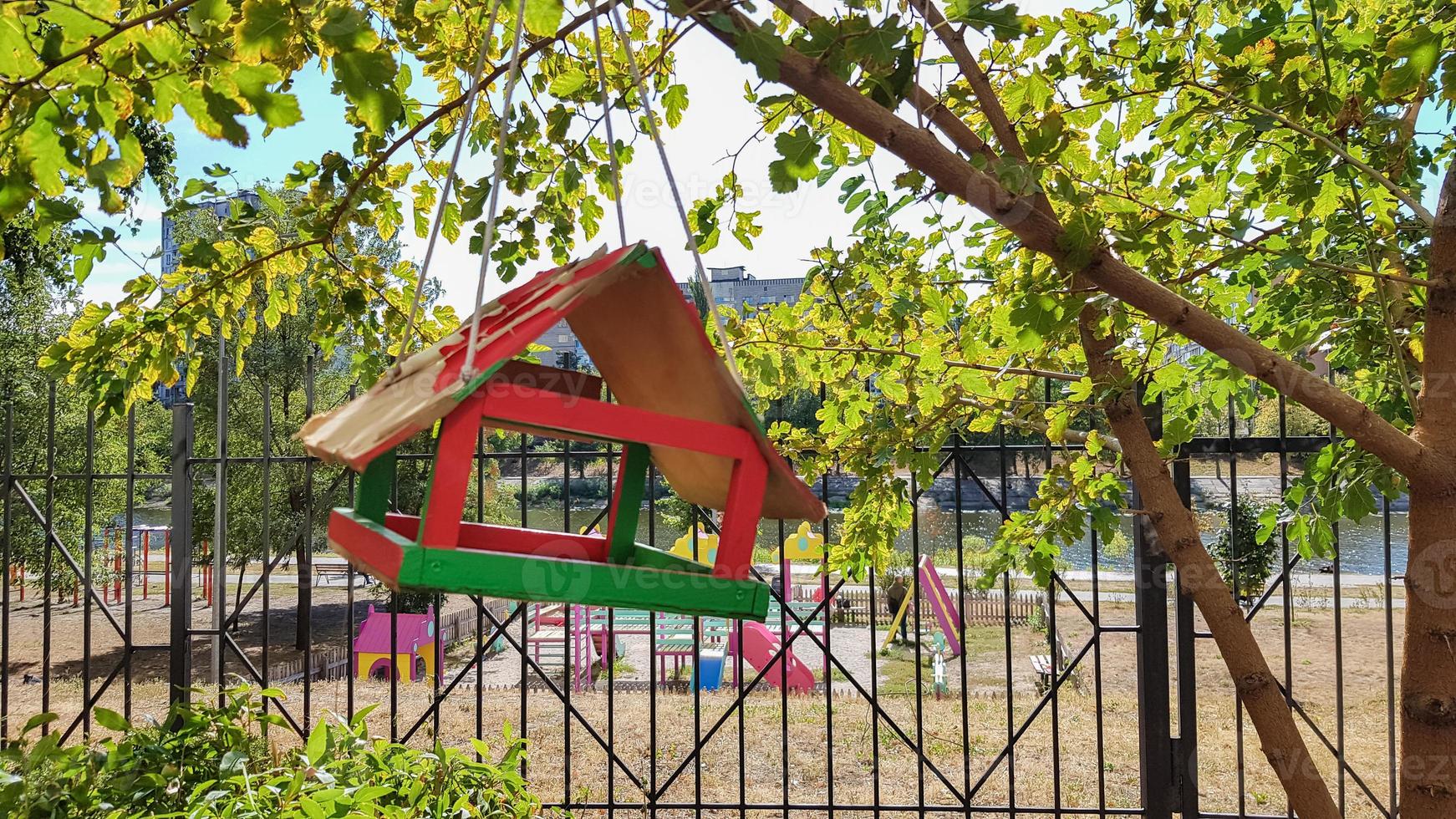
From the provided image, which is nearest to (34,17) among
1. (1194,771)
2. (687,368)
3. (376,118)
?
(376,118)

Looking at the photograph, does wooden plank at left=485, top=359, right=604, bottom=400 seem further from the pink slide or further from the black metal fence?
the pink slide

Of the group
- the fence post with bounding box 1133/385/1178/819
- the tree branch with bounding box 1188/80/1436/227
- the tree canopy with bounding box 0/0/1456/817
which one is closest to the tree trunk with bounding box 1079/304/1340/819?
the tree canopy with bounding box 0/0/1456/817

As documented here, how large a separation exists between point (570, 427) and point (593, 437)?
3.8 inches

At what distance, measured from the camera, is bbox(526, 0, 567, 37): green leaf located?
123 centimetres

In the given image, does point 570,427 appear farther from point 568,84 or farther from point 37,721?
point 37,721

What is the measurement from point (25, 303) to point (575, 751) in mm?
10035

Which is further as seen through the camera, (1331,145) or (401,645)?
(401,645)

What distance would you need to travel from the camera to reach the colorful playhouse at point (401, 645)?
8.23 metres

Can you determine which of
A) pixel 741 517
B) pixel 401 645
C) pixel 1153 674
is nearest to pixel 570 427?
pixel 741 517

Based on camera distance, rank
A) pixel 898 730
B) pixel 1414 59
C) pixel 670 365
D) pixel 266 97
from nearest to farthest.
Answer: pixel 266 97 < pixel 1414 59 < pixel 670 365 < pixel 898 730

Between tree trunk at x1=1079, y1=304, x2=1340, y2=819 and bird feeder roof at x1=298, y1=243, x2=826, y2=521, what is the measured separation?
729mm

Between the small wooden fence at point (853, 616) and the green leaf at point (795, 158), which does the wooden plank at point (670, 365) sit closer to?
the green leaf at point (795, 158)

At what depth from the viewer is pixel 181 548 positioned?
3.34m

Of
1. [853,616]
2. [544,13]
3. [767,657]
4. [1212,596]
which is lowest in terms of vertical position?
[853,616]
